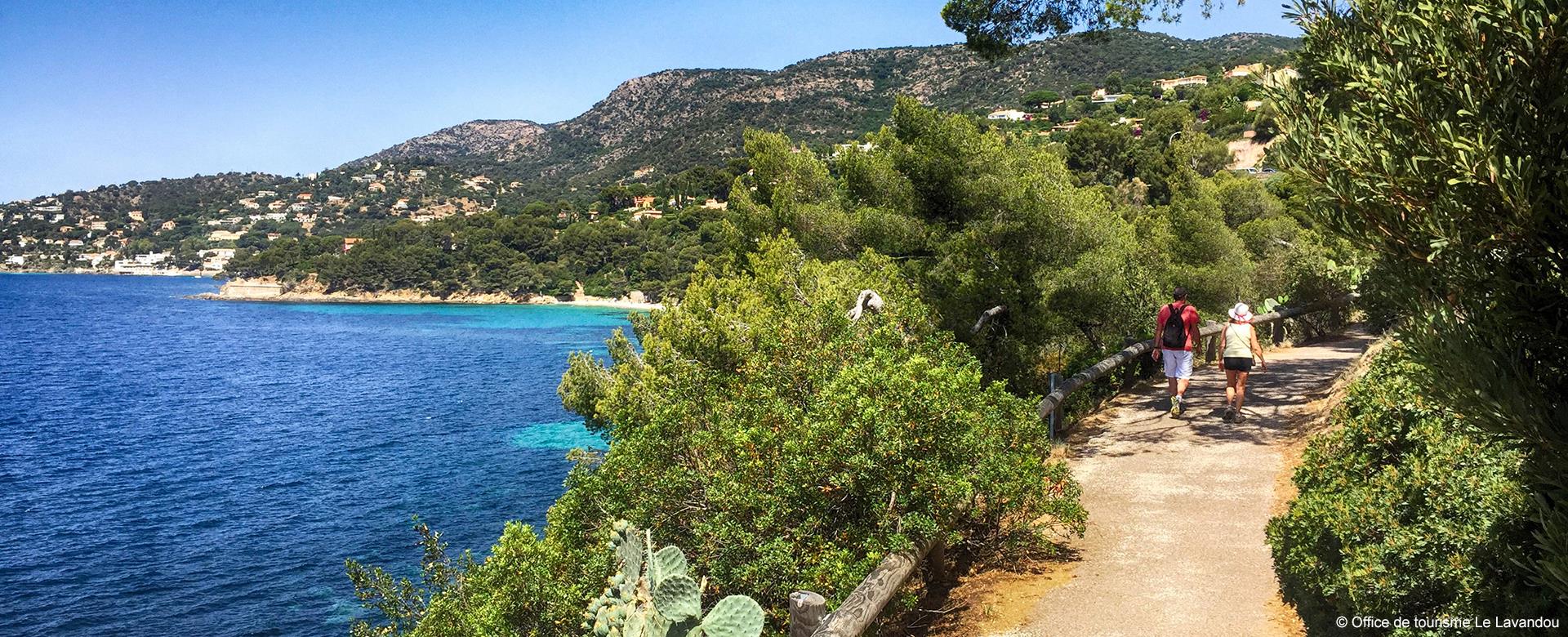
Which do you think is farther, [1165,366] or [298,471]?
[298,471]

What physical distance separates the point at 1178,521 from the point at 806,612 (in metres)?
3.68

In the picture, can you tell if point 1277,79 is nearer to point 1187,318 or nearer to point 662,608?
point 662,608

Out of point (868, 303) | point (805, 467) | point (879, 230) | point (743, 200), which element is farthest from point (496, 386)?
point (805, 467)

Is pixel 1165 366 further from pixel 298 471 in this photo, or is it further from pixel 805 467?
pixel 298 471

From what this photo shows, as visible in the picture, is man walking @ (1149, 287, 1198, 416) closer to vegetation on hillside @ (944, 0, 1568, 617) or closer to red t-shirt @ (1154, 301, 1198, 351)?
red t-shirt @ (1154, 301, 1198, 351)

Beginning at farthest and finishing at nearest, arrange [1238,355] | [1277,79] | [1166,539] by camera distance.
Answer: [1238,355] < [1166,539] < [1277,79]

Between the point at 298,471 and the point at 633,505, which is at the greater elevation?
the point at 633,505

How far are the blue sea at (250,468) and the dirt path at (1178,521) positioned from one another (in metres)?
14.8

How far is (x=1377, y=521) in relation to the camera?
3502 millimetres

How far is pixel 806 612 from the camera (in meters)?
4.06

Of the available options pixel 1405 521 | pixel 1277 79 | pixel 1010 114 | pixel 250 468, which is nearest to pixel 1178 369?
pixel 1405 521

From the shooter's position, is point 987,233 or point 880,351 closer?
point 880,351

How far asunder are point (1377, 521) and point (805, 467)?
8.88 feet

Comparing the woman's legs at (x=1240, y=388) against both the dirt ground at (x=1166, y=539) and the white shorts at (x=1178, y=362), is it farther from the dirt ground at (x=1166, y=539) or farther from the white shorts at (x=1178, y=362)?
the white shorts at (x=1178, y=362)
